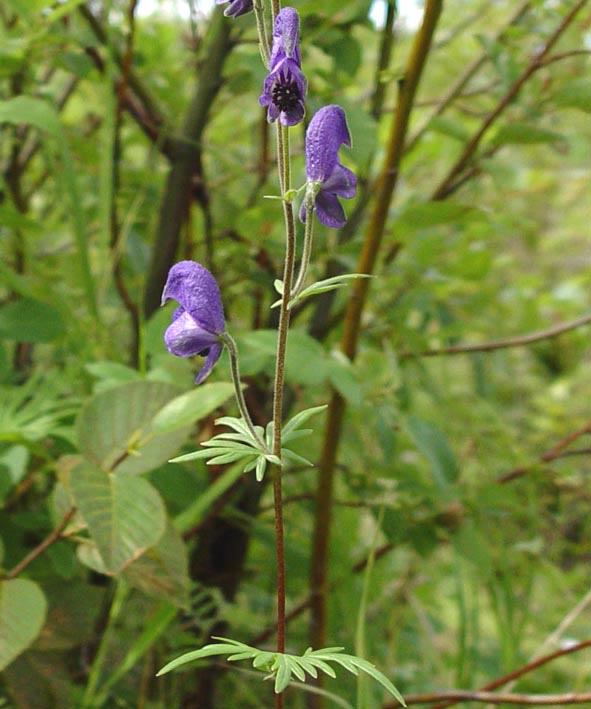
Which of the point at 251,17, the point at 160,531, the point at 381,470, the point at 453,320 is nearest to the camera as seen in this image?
the point at 160,531

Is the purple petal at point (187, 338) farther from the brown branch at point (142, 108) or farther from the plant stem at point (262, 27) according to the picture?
Answer: the brown branch at point (142, 108)

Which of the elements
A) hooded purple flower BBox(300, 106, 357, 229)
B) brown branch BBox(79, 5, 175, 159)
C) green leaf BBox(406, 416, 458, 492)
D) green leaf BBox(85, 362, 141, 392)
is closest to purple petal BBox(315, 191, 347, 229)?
hooded purple flower BBox(300, 106, 357, 229)

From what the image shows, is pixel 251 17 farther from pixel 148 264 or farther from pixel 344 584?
pixel 344 584

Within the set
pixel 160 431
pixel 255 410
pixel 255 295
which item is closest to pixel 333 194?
pixel 160 431

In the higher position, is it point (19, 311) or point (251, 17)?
point (251, 17)

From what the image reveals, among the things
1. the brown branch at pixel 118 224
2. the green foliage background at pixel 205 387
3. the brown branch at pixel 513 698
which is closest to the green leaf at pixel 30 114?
the green foliage background at pixel 205 387

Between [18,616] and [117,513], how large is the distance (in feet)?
0.39

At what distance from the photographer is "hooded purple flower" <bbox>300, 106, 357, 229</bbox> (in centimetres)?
43

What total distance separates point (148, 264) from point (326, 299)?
24 centimetres

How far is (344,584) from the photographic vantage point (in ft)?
2.79

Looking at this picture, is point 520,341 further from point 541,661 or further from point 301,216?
point 301,216

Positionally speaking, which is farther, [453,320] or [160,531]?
[453,320]

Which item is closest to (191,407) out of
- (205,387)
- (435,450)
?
(205,387)

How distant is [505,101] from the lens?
33.6 inches
